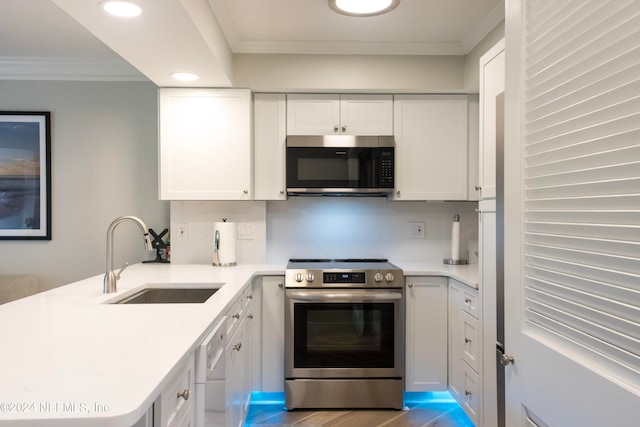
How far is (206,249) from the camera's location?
2.93 m

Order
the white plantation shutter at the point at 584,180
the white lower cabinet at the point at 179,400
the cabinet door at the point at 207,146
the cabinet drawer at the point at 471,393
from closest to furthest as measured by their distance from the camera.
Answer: the white plantation shutter at the point at 584,180, the white lower cabinet at the point at 179,400, the cabinet drawer at the point at 471,393, the cabinet door at the point at 207,146

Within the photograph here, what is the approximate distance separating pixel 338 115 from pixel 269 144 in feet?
1.71

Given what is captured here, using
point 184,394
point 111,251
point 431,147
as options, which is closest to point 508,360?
point 184,394

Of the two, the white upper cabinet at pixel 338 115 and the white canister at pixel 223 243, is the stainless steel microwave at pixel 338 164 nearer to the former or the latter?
the white upper cabinet at pixel 338 115

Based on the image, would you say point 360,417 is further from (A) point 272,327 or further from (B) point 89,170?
(B) point 89,170

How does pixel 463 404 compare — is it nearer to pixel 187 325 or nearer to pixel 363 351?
pixel 363 351

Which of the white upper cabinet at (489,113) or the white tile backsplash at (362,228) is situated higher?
the white upper cabinet at (489,113)

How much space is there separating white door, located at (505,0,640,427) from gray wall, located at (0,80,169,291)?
107 inches

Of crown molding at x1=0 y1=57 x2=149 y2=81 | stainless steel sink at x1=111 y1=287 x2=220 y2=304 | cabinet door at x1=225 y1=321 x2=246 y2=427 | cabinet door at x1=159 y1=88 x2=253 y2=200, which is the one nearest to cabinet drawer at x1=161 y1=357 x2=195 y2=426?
cabinet door at x1=225 y1=321 x2=246 y2=427

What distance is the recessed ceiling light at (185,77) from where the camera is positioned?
2435mm

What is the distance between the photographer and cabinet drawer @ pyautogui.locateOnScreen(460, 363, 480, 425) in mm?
2189

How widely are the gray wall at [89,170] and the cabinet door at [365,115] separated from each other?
A: 145 cm

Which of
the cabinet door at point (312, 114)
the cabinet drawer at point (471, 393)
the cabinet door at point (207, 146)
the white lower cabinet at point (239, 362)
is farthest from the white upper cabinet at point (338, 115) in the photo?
the cabinet drawer at point (471, 393)

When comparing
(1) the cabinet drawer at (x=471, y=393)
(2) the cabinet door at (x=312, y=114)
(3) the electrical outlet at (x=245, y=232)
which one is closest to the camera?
(1) the cabinet drawer at (x=471, y=393)
